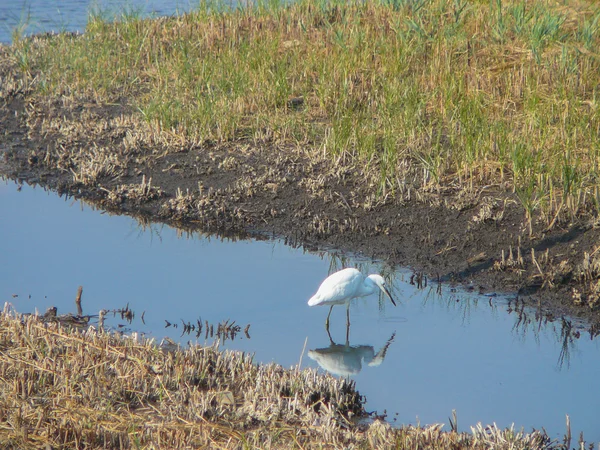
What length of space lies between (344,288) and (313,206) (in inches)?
77.3

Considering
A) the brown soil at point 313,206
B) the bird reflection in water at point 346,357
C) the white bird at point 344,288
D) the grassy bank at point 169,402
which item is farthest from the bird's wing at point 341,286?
the grassy bank at point 169,402

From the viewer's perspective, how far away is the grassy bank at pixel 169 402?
3871mm

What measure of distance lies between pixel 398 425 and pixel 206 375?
1.09 metres

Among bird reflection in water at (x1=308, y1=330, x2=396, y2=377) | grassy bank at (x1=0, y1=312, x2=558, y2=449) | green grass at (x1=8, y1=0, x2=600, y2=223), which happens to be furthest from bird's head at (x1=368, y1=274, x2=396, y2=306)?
green grass at (x1=8, y1=0, x2=600, y2=223)

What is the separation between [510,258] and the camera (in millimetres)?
6387

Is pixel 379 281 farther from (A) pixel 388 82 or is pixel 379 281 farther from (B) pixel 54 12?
(B) pixel 54 12

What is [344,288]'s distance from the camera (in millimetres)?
5773

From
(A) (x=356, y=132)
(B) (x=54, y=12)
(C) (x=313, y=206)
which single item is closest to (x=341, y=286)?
(C) (x=313, y=206)

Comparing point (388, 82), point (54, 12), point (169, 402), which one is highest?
point (54, 12)

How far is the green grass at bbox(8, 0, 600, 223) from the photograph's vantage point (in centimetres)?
759

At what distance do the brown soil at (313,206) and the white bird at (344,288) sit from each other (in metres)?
0.70

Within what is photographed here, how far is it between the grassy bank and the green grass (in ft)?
10.5

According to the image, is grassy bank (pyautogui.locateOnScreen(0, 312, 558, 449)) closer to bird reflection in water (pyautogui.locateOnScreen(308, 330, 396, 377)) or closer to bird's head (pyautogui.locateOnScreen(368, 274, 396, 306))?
bird reflection in water (pyautogui.locateOnScreen(308, 330, 396, 377))

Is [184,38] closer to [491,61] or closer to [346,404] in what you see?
[491,61]
